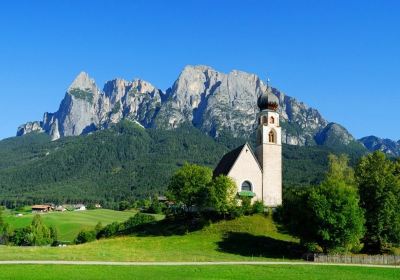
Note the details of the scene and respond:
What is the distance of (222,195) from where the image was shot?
249 feet

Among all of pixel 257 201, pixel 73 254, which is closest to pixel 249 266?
pixel 73 254

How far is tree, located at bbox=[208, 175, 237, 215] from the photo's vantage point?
75625mm

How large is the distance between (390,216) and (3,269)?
44662 millimetres

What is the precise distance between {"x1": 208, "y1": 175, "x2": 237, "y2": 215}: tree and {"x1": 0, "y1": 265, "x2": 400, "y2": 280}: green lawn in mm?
25291

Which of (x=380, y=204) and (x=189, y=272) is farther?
(x=380, y=204)

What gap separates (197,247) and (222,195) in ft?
41.3

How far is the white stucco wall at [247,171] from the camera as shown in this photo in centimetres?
8438

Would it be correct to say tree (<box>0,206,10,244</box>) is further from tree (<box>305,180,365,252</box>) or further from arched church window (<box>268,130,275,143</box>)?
tree (<box>305,180,365,252</box>)

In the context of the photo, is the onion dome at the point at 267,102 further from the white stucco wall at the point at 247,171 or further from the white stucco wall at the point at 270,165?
the white stucco wall at the point at 247,171

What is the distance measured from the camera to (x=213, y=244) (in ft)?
217

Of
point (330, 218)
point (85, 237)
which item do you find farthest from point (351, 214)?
point (85, 237)

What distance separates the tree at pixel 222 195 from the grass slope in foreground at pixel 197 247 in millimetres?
2313

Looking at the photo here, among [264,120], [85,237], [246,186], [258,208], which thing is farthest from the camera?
[85,237]

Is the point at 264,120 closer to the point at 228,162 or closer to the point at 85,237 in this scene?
the point at 228,162
